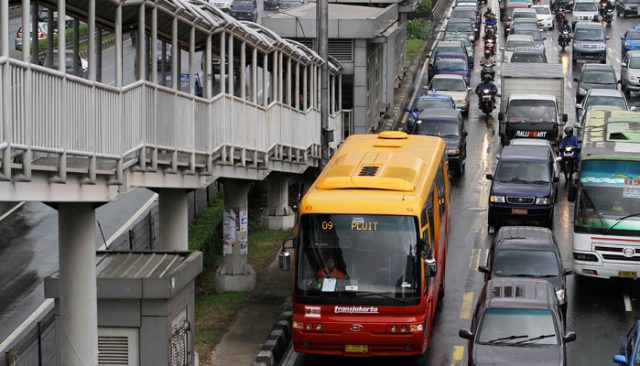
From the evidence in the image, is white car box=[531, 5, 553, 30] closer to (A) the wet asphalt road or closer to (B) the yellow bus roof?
(A) the wet asphalt road

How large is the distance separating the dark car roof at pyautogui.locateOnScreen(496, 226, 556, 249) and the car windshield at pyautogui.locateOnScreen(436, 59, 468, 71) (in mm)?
31696

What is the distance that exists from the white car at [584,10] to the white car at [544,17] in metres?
1.33

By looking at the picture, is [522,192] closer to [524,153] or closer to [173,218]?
[524,153]

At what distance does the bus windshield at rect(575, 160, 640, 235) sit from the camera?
26.0m

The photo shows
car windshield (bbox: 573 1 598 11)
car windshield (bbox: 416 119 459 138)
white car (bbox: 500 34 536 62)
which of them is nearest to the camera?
car windshield (bbox: 416 119 459 138)

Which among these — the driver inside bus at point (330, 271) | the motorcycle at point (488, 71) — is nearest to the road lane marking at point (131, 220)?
the driver inside bus at point (330, 271)

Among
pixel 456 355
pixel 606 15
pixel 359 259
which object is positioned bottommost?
pixel 456 355

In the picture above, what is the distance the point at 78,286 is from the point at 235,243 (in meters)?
9.51

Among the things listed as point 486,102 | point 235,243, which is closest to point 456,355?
point 235,243

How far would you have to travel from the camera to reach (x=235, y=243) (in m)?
26.1

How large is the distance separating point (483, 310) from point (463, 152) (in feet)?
66.8

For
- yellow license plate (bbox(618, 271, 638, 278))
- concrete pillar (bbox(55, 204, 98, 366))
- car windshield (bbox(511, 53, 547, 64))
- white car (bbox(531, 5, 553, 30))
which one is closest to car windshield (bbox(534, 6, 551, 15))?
white car (bbox(531, 5, 553, 30))

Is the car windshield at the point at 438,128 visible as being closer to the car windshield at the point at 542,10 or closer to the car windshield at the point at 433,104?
the car windshield at the point at 433,104

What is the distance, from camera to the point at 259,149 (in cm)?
2475
